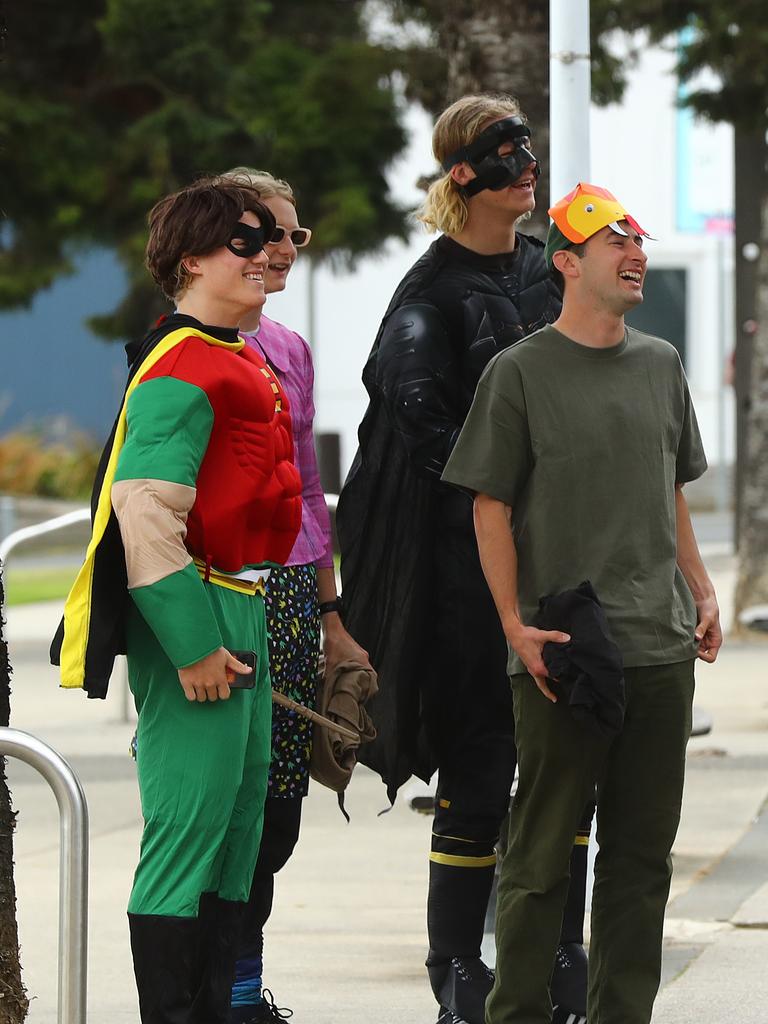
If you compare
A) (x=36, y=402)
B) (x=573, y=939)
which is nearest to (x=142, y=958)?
(x=573, y=939)

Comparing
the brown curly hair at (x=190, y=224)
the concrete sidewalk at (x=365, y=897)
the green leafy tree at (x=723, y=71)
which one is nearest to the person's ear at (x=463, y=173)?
the brown curly hair at (x=190, y=224)

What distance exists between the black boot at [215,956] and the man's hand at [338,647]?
27.7 inches

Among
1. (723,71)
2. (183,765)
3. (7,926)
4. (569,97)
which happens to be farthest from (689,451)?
(723,71)

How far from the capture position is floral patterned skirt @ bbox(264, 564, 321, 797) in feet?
14.5

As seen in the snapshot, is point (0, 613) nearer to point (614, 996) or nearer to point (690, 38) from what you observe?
point (614, 996)

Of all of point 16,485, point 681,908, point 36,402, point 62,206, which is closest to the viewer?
point 681,908

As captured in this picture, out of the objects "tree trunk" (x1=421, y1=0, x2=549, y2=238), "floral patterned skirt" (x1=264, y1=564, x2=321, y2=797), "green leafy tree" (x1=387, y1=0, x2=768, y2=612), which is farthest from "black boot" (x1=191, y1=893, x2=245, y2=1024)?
"green leafy tree" (x1=387, y1=0, x2=768, y2=612)

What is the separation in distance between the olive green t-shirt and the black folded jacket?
0.23 feet

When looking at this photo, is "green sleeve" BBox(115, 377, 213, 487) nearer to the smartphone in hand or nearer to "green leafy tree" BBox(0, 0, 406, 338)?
the smartphone in hand

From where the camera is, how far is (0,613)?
4.27m

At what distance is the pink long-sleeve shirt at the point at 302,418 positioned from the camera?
4648 millimetres

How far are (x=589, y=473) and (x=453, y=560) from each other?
82 centimetres

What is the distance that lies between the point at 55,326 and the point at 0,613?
30.1 meters

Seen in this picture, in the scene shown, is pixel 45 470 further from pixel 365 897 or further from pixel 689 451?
pixel 689 451
